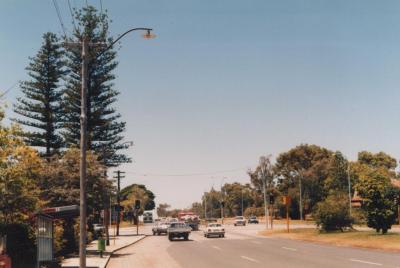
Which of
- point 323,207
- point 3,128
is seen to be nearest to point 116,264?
point 3,128

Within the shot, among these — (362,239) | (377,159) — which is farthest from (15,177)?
(377,159)

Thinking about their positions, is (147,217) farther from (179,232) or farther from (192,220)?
(179,232)

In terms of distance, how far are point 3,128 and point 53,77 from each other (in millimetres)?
33807

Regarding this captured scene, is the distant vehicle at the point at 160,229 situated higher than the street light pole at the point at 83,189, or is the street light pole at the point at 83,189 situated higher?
the street light pole at the point at 83,189

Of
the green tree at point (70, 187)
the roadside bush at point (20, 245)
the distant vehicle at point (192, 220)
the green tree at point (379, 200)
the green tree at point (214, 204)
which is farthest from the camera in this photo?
the green tree at point (214, 204)

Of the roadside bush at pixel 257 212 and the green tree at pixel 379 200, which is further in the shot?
the roadside bush at pixel 257 212

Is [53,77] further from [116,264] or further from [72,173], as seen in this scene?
[116,264]

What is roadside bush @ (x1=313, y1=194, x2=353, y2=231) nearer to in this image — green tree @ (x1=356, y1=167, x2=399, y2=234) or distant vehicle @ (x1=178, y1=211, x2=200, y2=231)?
green tree @ (x1=356, y1=167, x2=399, y2=234)

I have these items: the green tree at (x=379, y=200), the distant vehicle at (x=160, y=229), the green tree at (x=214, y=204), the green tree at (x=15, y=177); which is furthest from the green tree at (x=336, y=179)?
the green tree at (x=15, y=177)

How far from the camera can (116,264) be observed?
2420cm

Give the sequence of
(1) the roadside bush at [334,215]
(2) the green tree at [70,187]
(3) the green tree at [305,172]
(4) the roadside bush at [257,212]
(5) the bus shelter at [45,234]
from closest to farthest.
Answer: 1. (5) the bus shelter at [45,234]
2. (2) the green tree at [70,187]
3. (1) the roadside bush at [334,215]
4. (3) the green tree at [305,172]
5. (4) the roadside bush at [257,212]

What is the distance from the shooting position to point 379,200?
111 feet

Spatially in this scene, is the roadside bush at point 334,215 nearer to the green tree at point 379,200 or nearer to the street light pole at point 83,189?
the green tree at point 379,200

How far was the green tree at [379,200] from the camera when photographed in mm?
33438
